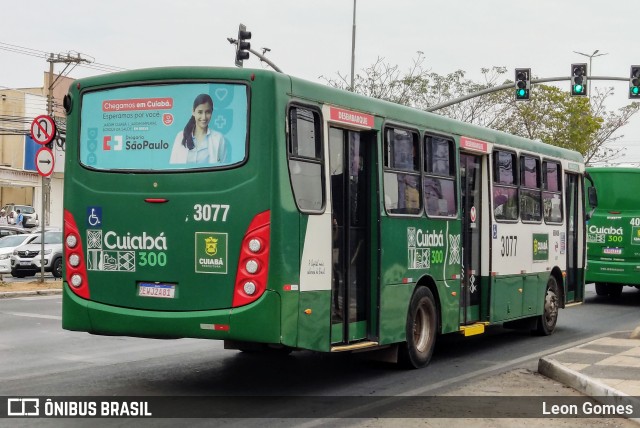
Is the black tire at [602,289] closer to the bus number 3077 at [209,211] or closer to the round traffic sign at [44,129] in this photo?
the round traffic sign at [44,129]

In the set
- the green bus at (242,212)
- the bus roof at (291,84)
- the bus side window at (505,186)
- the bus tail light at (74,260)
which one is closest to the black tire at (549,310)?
the bus side window at (505,186)

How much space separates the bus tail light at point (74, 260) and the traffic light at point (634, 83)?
73.8 feet

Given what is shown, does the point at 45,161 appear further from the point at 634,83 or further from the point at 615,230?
the point at 634,83

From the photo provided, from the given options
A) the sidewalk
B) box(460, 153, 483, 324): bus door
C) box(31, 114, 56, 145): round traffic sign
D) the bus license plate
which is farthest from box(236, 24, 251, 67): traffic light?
the bus license plate

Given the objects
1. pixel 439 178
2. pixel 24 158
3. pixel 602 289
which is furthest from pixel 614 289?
pixel 24 158

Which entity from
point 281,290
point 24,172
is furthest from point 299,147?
point 24,172

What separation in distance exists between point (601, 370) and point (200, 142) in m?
5.01

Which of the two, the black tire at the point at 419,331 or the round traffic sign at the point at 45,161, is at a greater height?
the round traffic sign at the point at 45,161

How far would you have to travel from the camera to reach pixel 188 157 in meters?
8.98

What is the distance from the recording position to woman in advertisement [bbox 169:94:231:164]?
888 centimetres

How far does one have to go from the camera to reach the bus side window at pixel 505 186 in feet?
44.4

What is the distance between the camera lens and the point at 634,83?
28.7 meters

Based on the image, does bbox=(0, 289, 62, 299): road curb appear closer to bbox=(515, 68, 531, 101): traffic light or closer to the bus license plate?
the bus license plate

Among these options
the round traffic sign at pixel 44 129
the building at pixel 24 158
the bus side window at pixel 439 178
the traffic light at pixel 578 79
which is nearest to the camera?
the bus side window at pixel 439 178
